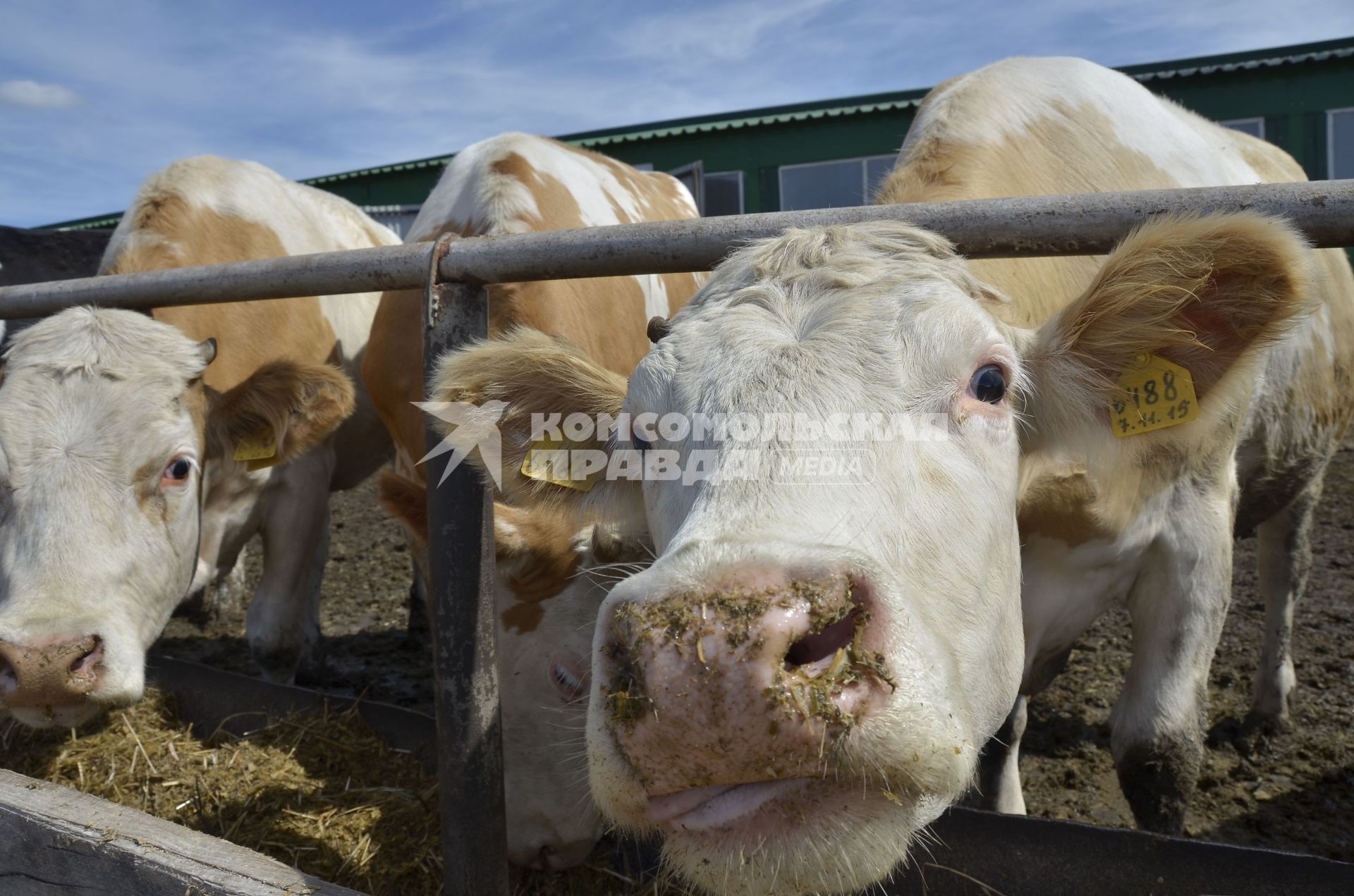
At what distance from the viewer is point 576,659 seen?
268cm

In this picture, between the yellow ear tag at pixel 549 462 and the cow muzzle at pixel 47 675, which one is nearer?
the yellow ear tag at pixel 549 462

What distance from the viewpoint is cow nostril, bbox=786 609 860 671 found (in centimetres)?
129

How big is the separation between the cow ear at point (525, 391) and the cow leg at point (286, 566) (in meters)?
2.46

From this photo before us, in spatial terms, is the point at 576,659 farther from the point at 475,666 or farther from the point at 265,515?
the point at 265,515

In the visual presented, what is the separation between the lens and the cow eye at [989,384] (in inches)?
69.9

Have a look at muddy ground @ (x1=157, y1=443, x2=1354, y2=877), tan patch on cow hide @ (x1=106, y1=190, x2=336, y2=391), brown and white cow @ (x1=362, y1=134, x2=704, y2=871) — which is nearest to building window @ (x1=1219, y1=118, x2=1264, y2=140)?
muddy ground @ (x1=157, y1=443, x2=1354, y2=877)

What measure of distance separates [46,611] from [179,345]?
1.11 m

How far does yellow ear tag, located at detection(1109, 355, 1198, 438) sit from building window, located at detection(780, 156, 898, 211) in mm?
13285

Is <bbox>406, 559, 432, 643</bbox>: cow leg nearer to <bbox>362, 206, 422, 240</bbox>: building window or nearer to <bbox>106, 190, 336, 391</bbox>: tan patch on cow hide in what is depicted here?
<bbox>106, 190, 336, 391</bbox>: tan patch on cow hide

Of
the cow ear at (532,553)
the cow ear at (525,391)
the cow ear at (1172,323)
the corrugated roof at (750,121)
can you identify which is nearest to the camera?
the cow ear at (1172,323)

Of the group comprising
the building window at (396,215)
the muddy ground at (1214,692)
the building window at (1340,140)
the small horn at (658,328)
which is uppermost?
the building window at (396,215)

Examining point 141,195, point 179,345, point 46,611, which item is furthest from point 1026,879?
point 141,195

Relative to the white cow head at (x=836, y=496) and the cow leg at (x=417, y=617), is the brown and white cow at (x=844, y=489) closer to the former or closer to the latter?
the white cow head at (x=836, y=496)

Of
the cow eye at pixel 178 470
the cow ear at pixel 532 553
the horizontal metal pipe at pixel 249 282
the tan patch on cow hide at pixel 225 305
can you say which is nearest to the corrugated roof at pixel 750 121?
the tan patch on cow hide at pixel 225 305
